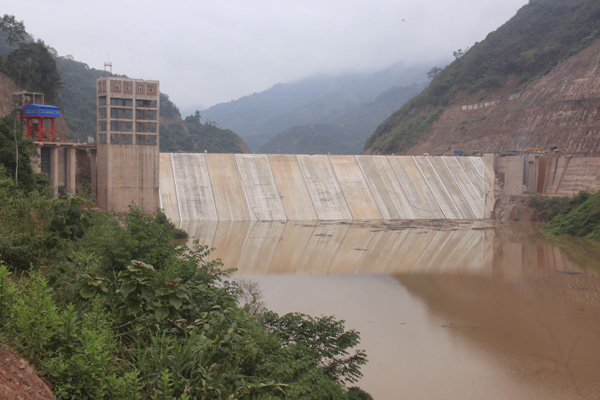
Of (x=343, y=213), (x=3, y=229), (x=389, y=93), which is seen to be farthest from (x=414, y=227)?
(x=389, y=93)

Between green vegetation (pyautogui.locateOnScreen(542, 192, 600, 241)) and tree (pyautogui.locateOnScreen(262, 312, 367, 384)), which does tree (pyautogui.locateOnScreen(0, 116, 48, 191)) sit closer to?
tree (pyautogui.locateOnScreen(262, 312, 367, 384))

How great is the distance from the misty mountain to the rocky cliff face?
2903 inches

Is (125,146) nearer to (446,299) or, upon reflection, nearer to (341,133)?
(446,299)

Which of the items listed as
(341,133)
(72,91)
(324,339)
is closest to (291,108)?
(341,133)

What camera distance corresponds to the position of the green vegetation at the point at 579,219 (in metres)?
24.2

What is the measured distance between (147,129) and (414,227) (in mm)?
13376

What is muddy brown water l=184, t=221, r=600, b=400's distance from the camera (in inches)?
328

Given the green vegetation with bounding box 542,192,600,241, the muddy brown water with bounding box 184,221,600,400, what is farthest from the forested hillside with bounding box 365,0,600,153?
the muddy brown water with bounding box 184,221,600,400

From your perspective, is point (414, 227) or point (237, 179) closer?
point (414, 227)

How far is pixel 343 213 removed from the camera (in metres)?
28.9

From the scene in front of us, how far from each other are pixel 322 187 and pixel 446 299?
1759 centimetres

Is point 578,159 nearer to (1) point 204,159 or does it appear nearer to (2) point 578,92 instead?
(2) point 578,92

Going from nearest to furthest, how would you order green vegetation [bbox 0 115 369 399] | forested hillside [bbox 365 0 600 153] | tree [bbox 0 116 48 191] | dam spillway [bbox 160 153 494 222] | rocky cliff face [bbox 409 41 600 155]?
1. green vegetation [bbox 0 115 369 399]
2. tree [bbox 0 116 48 191]
3. dam spillway [bbox 160 153 494 222]
4. rocky cliff face [bbox 409 41 600 155]
5. forested hillside [bbox 365 0 600 153]

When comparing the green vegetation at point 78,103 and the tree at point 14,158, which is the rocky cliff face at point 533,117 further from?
the tree at point 14,158
